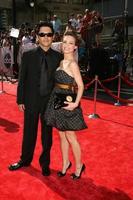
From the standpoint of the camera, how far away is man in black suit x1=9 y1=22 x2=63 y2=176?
427cm

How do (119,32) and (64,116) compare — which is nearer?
(64,116)

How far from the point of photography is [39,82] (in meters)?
4.33

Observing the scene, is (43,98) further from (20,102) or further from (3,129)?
(3,129)

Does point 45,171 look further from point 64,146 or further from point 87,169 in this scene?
point 87,169

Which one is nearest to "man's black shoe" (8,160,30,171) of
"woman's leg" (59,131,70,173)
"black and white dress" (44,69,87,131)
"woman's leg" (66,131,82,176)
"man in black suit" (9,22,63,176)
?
"man in black suit" (9,22,63,176)

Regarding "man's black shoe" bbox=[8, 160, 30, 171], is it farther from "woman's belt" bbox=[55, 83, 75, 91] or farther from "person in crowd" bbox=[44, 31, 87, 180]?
"woman's belt" bbox=[55, 83, 75, 91]

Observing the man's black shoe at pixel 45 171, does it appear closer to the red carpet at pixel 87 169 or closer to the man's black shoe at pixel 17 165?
the red carpet at pixel 87 169

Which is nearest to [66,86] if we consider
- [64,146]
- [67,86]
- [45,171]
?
[67,86]

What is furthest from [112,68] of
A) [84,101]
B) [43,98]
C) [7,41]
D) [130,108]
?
[43,98]

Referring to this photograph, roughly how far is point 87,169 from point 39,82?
1.54 metres

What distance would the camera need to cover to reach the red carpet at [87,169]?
4121mm

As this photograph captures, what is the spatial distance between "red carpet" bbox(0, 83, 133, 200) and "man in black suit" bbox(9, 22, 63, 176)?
385 mm

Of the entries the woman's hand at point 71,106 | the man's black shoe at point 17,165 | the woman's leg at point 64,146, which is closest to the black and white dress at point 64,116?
the woman's hand at point 71,106

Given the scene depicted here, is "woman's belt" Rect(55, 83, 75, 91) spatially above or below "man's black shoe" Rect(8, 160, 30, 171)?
above
